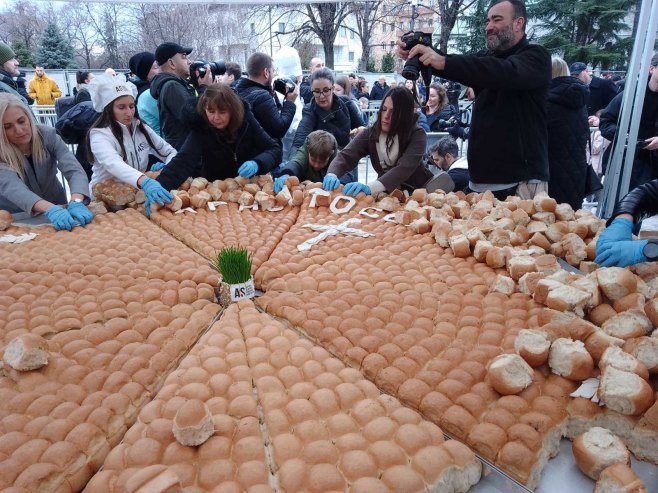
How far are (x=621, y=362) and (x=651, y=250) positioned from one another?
62cm

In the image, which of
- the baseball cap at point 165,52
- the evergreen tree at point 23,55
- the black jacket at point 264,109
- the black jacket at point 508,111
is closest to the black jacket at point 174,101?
the baseball cap at point 165,52

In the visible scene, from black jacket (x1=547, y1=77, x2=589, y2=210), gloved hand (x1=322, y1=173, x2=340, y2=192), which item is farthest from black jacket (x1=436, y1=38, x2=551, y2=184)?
gloved hand (x1=322, y1=173, x2=340, y2=192)

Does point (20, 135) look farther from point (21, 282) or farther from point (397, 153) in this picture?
point (397, 153)

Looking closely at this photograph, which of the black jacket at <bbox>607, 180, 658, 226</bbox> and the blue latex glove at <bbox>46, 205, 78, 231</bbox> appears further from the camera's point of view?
the blue latex glove at <bbox>46, 205, 78, 231</bbox>

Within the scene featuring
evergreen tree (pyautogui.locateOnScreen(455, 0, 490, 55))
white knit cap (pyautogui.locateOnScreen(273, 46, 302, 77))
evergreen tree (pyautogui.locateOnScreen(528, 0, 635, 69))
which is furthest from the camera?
evergreen tree (pyautogui.locateOnScreen(455, 0, 490, 55))

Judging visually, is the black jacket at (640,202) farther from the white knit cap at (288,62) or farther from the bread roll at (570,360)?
the white knit cap at (288,62)

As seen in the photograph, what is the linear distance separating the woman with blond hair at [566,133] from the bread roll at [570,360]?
256 cm

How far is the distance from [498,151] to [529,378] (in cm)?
201

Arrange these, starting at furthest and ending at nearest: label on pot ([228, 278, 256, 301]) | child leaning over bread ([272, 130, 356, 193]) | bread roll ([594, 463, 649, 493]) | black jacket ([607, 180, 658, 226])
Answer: child leaning over bread ([272, 130, 356, 193]), black jacket ([607, 180, 658, 226]), label on pot ([228, 278, 256, 301]), bread roll ([594, 463, 649, 493])

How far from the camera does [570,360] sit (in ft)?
4.13

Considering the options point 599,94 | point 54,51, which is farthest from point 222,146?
point 54,51

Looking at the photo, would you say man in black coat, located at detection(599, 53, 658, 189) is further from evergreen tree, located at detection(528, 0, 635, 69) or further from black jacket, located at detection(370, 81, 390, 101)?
evergreen tree, located at detection(528, 0, 635, 69)

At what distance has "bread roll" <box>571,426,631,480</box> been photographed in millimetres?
1042

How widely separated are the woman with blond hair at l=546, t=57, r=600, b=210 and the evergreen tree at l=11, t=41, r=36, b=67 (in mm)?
24283
